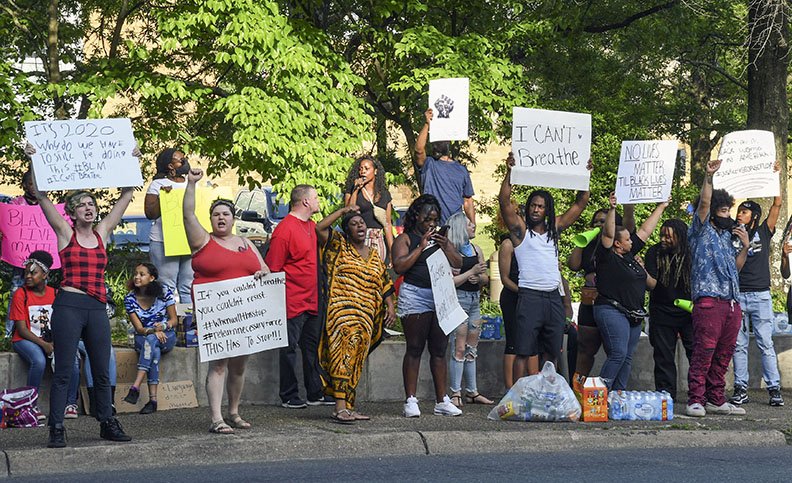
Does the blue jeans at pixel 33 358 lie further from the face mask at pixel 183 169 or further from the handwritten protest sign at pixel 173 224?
the face mask at pixel 183 169

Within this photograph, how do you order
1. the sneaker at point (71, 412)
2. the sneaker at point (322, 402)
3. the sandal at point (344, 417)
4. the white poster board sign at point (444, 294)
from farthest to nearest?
the sneaker at point (322, 402) < the sneaker at point (71, 412) < the white poster board sign at point (444, 294) < the sandal at point (344, 417)

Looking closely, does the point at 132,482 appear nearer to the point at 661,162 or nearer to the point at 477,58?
the point at 661,162

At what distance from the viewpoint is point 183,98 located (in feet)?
50.4

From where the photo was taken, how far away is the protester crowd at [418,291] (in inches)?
358

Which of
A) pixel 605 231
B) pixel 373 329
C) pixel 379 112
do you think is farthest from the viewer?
pixel 379 112

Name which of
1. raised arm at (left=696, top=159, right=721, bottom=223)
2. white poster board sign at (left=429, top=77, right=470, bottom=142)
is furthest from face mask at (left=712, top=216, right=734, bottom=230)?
white poster board sign at (left=429, top=77, right=470, bottom=142)

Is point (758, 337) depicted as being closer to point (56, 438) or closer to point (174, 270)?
point (174, 270)

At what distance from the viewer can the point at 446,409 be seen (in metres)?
10.3

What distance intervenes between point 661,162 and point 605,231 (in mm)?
911

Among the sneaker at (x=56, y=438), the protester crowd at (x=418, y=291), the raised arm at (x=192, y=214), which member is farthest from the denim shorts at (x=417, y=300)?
the sneaker at (x=56, y=438)

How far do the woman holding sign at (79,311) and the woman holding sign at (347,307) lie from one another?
1690mm

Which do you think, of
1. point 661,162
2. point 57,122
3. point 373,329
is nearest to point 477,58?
point 661,162

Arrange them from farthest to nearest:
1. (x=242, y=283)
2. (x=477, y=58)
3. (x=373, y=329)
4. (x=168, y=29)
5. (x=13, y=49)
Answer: (x=13, y=49), (x=477, y=58), (x=168, y=29), (x=373, y=329), (x=242, y=283)

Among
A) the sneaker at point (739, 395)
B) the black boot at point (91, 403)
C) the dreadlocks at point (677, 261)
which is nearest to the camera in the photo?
the black boot at point (91, 403)
